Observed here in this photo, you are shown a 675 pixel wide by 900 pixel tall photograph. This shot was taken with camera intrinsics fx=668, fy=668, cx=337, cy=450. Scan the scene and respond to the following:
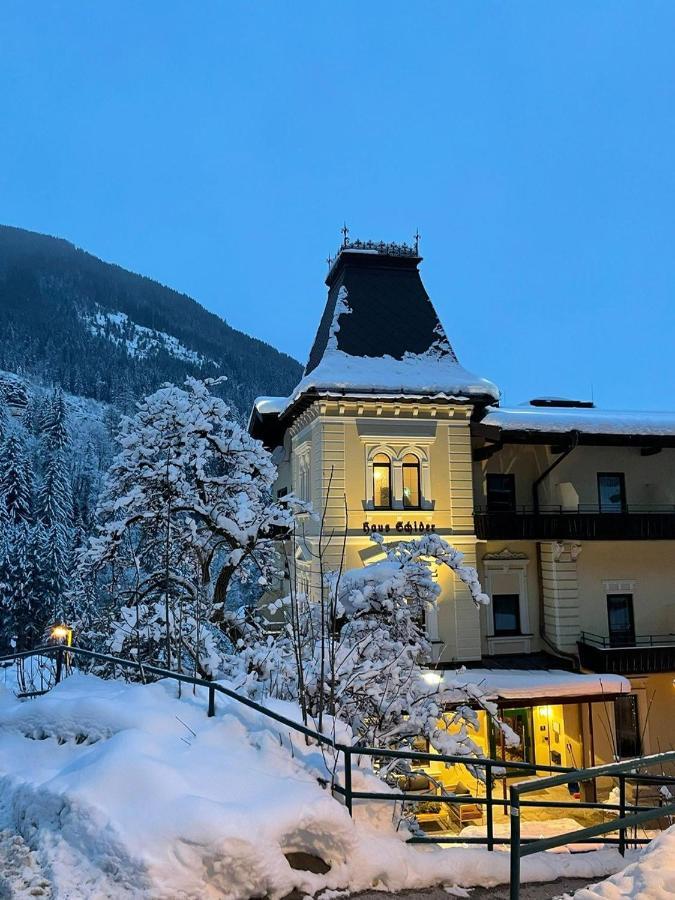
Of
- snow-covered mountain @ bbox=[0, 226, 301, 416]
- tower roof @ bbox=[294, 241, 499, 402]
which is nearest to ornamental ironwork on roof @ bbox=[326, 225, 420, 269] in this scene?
tower roof @ bbox=[294, 241, 499, 402]

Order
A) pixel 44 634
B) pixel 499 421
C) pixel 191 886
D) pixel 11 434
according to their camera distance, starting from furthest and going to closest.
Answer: pixel 11 434
pixel 44 634
pixel 499 421
pixel 191 886

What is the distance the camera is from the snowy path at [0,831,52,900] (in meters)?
4.78

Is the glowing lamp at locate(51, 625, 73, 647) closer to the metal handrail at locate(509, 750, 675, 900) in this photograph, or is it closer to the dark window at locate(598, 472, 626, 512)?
the metal handrail at locate(509, 750, 675, 900)

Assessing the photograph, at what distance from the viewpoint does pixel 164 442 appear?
15453mm

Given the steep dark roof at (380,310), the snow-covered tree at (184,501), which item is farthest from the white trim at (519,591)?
the snow-covered tree at (184,501)

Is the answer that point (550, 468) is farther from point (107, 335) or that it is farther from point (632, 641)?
point (107, 335)

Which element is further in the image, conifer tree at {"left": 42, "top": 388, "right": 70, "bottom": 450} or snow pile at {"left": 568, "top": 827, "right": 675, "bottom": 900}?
conifer tree at {"left": 42, "top": 388, "right": 70, "bottom": 450}

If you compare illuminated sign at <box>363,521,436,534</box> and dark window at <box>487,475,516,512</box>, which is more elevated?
dark window at <box>487,475,516,512</box>

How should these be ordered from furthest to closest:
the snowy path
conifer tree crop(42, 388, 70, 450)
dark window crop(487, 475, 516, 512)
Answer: conifer tree crop(42, 388, 70, 450)
dark window crop(487, 475, 516, 512)
the snowy path

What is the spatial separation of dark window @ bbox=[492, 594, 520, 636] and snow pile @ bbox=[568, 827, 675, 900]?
672 inches

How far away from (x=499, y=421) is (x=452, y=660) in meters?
7.19

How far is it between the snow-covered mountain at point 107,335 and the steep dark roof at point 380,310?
3568 inches

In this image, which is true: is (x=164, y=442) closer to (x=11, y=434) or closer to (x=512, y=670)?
(x=512, y=670)

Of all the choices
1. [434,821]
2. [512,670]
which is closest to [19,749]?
[434,821]
